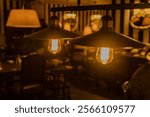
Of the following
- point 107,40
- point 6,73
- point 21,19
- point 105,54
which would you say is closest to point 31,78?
point 6,73

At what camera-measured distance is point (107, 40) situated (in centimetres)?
130

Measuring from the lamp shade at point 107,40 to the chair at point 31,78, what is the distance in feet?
9.87

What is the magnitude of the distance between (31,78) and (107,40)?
330 centimetres

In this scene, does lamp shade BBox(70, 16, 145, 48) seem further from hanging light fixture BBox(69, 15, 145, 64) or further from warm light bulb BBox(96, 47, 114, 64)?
warm light bulb BBox(96, 47, 114, 64)

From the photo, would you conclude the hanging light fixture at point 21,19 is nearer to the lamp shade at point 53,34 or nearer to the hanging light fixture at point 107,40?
the lamp shade at point 53,34

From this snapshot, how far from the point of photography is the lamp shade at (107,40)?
4.17ft

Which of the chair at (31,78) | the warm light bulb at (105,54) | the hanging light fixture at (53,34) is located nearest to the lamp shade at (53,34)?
the hanging light fixture at (53,34)

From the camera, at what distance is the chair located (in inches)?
170

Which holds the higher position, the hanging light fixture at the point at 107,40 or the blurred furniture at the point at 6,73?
the hanging light fixture at the point at 107,40

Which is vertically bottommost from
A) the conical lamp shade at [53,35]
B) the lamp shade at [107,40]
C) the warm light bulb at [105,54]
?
the warm light bulb at [105,54]

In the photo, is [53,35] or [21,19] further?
[21,19]

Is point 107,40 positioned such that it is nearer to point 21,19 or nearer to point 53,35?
point 53,35

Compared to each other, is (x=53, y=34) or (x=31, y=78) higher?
(x=53, y=34)

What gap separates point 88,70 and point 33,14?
12.3ft
